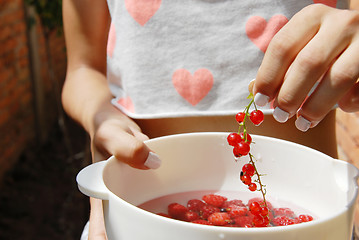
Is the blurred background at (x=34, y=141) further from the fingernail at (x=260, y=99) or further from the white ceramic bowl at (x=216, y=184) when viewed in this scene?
the fingernail at (x=260, y=99)

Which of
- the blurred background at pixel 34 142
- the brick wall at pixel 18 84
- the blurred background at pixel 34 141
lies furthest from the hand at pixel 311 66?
the brick wall at pixel 18 84

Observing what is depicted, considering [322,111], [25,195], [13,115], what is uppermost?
[322,111]

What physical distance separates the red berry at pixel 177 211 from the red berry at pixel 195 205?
0.02 meters

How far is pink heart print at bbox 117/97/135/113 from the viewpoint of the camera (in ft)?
2.91

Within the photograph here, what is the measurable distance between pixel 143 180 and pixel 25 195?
2.40 m

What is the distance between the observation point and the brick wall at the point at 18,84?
2947mm

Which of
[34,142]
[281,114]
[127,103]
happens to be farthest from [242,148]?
[34,142]

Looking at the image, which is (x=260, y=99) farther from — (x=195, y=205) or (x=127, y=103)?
(x=127, y=103)

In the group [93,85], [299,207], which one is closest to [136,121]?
[93,85]

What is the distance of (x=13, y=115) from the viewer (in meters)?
3.15

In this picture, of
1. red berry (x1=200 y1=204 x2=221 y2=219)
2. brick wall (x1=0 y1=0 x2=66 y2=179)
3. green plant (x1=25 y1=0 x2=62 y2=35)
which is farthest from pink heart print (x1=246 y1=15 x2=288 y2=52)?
brick wall (x1=0 y1=0 x2=66 y2=179)

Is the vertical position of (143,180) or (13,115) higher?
(143,180)

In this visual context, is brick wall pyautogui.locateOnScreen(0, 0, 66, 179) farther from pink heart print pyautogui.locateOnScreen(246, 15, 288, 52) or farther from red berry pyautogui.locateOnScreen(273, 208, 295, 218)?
red berry pyautogui.locateOnScreen(273, 208, 295, 218)

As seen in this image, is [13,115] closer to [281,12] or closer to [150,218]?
[281,12]
